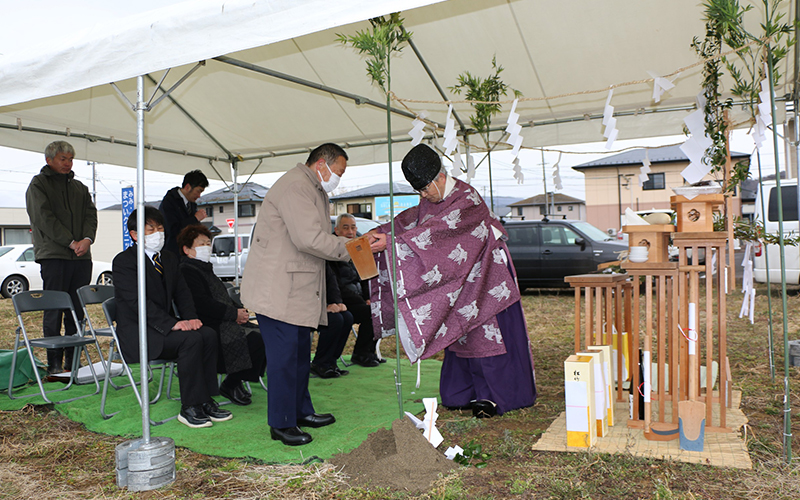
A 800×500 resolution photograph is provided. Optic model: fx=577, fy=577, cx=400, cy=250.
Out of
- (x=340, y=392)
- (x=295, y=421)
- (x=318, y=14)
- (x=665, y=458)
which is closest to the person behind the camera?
(x=318, y=14)

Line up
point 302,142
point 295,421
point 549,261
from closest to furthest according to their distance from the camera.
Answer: point 295,421, point 302,142, point 549,261

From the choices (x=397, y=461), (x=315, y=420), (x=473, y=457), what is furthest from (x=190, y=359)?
(x=473, y=457)

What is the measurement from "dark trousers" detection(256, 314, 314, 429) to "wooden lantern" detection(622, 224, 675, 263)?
71.2 inches

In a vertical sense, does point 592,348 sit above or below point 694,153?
below

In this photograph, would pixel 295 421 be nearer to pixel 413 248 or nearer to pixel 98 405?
pixel 413 248

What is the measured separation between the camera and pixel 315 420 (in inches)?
127

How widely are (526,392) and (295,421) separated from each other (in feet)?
4.51

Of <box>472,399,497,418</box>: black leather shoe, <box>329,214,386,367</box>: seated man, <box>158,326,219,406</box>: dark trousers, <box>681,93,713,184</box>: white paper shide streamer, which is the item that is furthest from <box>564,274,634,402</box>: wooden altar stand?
<box>158,326,219,406</box>: dark trousers

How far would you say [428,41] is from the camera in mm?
4496

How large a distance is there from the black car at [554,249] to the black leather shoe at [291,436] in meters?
6.94

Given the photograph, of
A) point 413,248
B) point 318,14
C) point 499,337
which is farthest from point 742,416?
point 318,14

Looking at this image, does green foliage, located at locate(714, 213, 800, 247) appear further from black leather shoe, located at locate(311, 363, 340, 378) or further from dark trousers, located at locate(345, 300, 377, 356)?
black leather shoe, located at locate(311, 363, 340, 378)

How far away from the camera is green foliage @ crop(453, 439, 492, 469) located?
2.61 metres

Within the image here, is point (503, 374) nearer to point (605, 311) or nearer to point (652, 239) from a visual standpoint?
point (605, 311)
